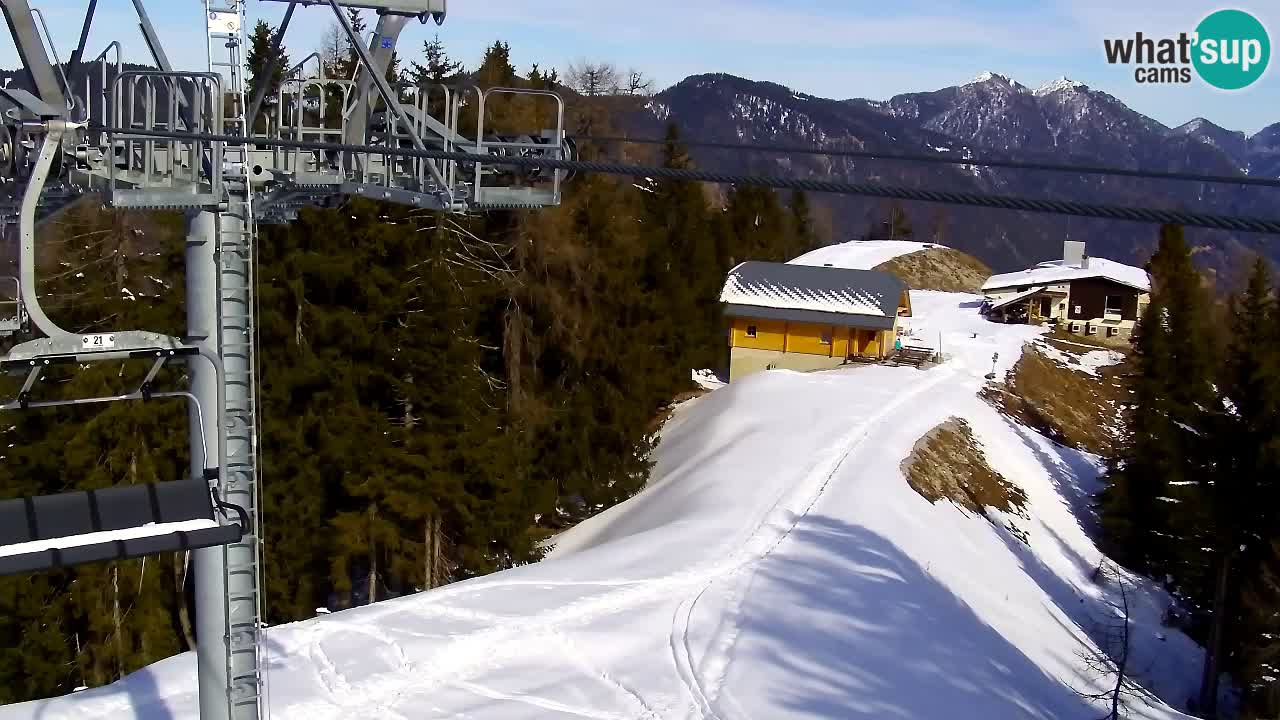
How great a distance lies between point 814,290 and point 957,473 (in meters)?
13.3

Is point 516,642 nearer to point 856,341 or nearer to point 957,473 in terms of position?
point 957,473

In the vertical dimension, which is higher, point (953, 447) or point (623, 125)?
point (623, 125)

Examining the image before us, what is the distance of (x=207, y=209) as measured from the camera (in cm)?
922

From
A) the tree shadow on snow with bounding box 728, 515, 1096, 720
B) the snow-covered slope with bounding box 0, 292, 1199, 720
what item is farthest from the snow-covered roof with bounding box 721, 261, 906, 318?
the tree shadow on snow with bounding box 728, 515, 1096, 720

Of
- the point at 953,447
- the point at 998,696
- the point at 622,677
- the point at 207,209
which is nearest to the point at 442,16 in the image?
Answer: the point at 207,209

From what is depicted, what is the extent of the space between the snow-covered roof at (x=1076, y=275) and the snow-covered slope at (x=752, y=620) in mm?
30727

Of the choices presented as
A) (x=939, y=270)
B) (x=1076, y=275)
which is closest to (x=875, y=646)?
(x=1076, y=275)

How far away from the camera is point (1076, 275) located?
2436 inches

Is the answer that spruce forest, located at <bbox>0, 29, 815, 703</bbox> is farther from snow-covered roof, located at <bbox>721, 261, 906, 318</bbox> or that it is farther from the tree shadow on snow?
snow-covered roof, located at <bbox>721, 261, 906, 318</bbox>

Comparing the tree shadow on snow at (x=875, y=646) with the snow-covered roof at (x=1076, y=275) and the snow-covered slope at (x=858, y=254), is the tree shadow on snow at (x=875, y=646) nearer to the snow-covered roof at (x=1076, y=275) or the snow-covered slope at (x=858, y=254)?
the snow-covered roof at (x=1076, y=275)

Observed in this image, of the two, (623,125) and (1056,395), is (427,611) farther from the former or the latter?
(1056,395)

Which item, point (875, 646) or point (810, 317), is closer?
point (875, 646)

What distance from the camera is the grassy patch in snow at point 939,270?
78.2 m

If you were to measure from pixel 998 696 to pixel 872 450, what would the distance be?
13.3 metres
